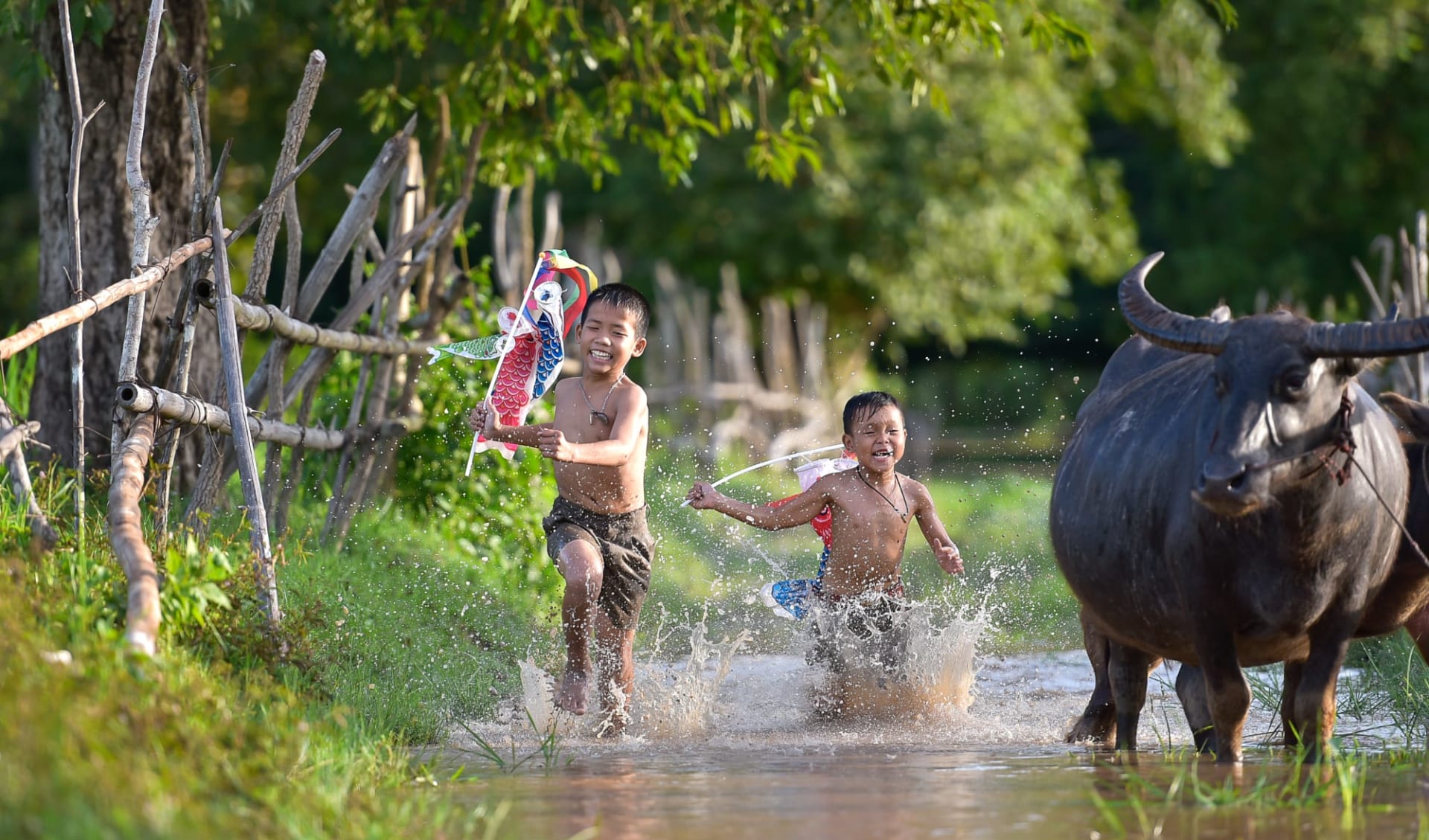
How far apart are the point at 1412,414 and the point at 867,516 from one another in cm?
204

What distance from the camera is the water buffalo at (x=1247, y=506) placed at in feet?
14.5

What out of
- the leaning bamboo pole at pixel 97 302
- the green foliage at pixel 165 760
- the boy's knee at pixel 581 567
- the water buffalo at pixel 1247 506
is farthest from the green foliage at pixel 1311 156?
the green foliage at pixel 165 760

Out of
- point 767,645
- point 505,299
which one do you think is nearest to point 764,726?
point 767,645

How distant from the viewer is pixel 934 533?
6.44m

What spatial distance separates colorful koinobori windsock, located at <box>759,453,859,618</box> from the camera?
6.47 m

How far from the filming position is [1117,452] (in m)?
5.32

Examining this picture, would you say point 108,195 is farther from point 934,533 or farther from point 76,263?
point 934,533

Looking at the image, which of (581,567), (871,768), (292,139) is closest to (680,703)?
(581,567)

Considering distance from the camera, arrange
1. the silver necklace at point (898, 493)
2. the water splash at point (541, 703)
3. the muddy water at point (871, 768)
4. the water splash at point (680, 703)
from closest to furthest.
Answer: the muddy water at point (871, 768)
the water splash at point (541, 703)
the water splash at point (680, 703)
the silver necklace at point (898, 493)

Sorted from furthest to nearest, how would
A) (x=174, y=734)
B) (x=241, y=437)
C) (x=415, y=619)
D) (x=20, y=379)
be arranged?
(x=20, y=379) < (x=415, y=619) < (x=241, y=437) < (x=174, y=734)

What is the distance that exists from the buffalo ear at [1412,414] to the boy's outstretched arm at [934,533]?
1.68 m

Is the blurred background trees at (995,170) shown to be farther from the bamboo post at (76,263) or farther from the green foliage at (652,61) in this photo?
the bamboo post at (76,263)

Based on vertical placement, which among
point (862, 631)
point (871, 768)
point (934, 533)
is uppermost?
point (934, 533)

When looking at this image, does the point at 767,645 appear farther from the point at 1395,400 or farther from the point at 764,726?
the point at 1395,400
